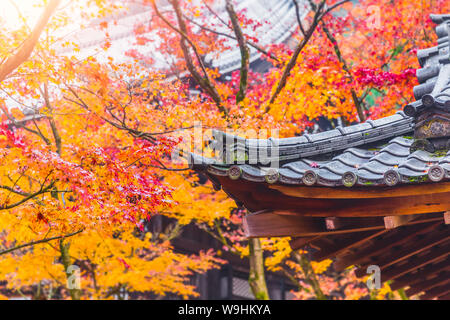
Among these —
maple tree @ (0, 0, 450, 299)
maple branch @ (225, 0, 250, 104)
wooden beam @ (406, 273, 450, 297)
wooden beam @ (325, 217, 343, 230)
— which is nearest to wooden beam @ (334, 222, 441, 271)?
wooden beam @ (325, 217, 343, 230)

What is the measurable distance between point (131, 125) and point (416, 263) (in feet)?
22.7

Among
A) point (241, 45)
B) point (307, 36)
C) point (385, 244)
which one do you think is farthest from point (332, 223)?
point (241, 45)

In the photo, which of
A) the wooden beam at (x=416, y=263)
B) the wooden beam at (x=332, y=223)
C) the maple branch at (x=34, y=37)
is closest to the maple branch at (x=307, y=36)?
the wooden beam at (x=416, y=263)

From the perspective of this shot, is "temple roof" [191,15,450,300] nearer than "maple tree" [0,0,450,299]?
Yes

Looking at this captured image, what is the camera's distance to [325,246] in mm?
6398

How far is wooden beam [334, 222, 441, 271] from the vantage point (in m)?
5.71

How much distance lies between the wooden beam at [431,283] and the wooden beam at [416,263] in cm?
50

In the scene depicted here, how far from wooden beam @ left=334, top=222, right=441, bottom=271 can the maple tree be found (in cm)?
289

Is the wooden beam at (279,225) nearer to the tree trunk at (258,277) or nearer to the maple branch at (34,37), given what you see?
the maple branch at (34,37)

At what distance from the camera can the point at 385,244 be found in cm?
636

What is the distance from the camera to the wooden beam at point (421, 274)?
23.1 ft

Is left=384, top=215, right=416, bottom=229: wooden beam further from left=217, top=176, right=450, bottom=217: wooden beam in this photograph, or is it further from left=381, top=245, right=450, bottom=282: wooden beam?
left=381, top=245, right=450, bottom=282: wooden beam

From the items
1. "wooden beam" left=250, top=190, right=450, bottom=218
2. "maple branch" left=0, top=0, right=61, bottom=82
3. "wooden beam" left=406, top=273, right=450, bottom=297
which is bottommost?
"wooden beam" left=406, top=273, right=450, bottom=297

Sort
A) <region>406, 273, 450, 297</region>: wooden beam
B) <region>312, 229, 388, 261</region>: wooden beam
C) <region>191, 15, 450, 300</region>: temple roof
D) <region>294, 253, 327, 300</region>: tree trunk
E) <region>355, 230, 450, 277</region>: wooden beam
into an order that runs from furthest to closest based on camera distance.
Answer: <region>294, 253, 327, 300</region>: tree trunk → <region>406, 273, 450, 297</region>: wooden beam → <region>355, 230, 450, 277</region>: wooden beam → <region>312, 229, 388, 261</region>: wooden beam → <region>191, 15, 450, 300</region>: temple roof
